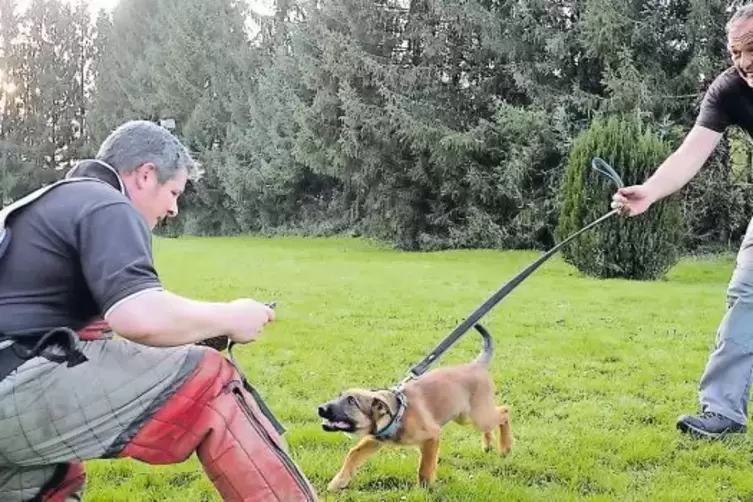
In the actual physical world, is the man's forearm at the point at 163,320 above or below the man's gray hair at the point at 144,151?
below

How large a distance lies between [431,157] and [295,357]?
15.5 m

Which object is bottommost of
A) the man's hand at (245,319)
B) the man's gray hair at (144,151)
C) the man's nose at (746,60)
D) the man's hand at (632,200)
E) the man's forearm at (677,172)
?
the man's hand at (245,319)

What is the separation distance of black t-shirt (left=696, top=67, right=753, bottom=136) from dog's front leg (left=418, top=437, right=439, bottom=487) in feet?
7.23

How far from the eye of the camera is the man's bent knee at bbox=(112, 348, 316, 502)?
7.75ft

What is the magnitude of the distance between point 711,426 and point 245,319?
303 cm

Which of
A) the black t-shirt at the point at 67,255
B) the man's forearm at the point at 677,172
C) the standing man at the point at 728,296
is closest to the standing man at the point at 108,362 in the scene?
the black t-shirt at the point at 67,255

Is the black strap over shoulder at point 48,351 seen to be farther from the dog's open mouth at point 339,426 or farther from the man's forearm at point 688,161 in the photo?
the man's forearm at point 688,161

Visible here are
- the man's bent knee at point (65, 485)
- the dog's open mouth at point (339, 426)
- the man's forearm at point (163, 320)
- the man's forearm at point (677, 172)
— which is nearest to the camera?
the man's forearm at point (163, 320)

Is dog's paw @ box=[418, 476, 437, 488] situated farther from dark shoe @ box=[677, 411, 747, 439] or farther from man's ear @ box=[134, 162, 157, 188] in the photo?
man's ear @ box=[134, 162, 157, 188]

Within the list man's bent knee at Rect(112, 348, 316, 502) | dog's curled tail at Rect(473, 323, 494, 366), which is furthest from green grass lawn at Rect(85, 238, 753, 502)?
man's bent knee at Rect(112, 348, 316, 502)

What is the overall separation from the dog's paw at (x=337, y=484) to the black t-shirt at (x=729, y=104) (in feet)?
8.52

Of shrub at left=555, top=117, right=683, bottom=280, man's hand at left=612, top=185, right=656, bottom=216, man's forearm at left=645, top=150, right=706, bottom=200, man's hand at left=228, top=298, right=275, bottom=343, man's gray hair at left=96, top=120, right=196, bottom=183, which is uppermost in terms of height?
man's gray hair at left=96, top=120, right=196, bottom=183

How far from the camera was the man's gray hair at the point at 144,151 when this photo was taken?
8.51 feet

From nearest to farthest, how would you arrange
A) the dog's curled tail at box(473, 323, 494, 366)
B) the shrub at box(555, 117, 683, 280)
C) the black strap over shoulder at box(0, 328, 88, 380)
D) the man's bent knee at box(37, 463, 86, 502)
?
1. the black strap over shoulder at box(0, 328, 88, 380)
2. the man's bent knee at box(37, 463, 86, 502)
3. the dog's curled tail at box(473, 323, 494, 366)
4. the shrub at box(555, 117, 683, 280)
